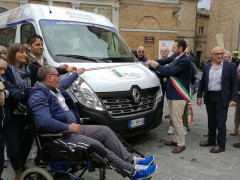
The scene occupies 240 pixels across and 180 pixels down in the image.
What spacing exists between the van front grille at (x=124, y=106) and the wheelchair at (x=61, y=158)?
3.59 ft

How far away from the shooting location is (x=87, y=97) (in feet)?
11.9

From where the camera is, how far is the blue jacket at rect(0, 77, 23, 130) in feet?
9.29

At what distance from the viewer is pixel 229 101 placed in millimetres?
4266

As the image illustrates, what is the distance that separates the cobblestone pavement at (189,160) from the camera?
3.51 metres

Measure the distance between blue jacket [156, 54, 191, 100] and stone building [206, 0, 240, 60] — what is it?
23.1 m

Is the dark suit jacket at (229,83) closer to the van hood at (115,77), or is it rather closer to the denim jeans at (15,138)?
the van hood at (115,77)

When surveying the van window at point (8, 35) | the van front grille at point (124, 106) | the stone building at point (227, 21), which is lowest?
the van front grille at point (124, 106)

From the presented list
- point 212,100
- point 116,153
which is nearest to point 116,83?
point 116,153

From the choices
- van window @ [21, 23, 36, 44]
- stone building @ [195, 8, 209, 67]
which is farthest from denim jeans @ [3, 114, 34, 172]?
stone building @ [195, 8, 209, 67]

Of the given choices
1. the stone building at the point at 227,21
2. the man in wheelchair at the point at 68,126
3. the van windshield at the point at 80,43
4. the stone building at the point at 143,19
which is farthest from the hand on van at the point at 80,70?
the stone building at the point at 227,21

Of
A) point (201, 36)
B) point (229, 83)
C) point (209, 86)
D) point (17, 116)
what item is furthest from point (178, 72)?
point (201, 36)

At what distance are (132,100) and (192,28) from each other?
30.0 m

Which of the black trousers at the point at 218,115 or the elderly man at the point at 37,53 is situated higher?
the elderly man at the point at 37,53

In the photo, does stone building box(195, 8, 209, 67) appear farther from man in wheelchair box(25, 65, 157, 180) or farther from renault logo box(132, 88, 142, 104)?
man in wheelchair box(25, 65, 157, 180)
